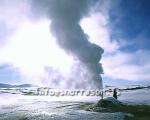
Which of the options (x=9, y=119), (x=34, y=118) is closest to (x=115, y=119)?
(x=34, y=118)

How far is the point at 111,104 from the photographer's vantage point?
46500 mm

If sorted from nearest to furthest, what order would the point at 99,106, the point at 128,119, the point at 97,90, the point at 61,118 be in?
the point at 128,119
the point at 61,118
the point at 99,106
the point at 97,90

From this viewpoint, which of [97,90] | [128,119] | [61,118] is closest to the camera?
[128,119]

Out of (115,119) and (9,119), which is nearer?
(115,119)

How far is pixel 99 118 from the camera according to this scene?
111 ft

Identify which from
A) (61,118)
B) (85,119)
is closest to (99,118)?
(85,119)

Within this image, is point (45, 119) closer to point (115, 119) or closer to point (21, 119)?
point (21, 119)

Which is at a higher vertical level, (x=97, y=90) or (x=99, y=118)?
(x=97, y=90)

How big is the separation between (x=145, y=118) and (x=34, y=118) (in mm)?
13508

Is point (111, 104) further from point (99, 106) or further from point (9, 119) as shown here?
point (9, 119)

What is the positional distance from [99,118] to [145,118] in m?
5.40

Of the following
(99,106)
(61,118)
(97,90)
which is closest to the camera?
(61,118)

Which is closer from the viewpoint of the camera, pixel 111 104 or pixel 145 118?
pixel 145 118

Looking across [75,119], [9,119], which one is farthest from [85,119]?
[9,119]
